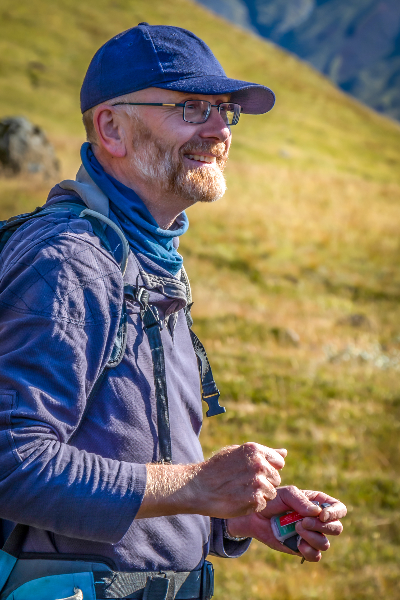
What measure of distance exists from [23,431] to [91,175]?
0.99 meters

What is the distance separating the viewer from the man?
5.29 ft

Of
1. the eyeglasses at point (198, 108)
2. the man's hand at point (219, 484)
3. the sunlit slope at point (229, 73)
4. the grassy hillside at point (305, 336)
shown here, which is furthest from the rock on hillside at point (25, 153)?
the man's hand at point (219, 484)

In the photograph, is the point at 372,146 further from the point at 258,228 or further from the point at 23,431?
the point at 23,431

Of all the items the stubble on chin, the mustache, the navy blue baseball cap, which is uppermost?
the navy blue baseball cap

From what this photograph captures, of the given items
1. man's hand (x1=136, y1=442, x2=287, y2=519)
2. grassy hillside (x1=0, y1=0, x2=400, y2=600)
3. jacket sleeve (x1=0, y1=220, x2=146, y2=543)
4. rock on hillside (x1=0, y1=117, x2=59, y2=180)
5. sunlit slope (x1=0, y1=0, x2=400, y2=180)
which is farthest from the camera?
sunlit slope (x1=0, y1=0, x2=400, y2=180)

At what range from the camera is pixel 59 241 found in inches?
69.7

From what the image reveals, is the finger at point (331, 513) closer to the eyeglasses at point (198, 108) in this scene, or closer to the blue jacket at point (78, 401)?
the blue jacket at point (78, 401)

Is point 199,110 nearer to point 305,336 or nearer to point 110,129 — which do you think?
point 110,129

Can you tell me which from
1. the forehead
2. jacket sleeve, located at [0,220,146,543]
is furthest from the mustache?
jacket sleeve, located at [0,220,146,543]

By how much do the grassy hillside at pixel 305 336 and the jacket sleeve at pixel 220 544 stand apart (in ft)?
7.38

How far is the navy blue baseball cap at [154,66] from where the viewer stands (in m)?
2.13

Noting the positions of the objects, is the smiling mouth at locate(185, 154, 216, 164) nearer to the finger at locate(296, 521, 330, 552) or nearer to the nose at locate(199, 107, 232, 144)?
the nose at locate(199, 107, 232, 144)

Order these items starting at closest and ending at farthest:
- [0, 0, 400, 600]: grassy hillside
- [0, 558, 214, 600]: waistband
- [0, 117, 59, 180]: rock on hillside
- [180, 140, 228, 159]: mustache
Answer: [0, 558, 214, 600]: waistband, [180, 140, 228, 159]: mustache, [0, 0, 400, 600]: grassy hillside, [0, 117, 59, 180]: rock on hillside

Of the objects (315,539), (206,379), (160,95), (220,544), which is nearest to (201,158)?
(160,95)
